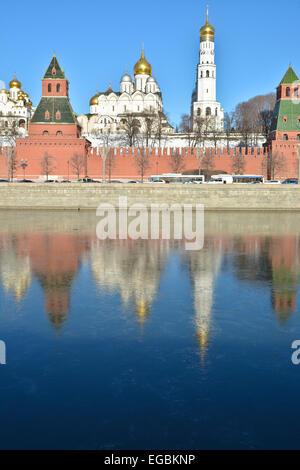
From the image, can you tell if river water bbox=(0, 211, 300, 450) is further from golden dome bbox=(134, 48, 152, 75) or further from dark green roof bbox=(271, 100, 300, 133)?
golden dome bbox=(134, 48, 152, 75)

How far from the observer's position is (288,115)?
3875 cm

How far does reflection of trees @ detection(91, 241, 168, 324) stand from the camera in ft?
26.2

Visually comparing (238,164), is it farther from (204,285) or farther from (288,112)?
(204,285)

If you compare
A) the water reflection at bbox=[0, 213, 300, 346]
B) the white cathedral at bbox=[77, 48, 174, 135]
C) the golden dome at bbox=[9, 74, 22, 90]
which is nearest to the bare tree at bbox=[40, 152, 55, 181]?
the water reflection at bbox=[0, 213, 300, 346]

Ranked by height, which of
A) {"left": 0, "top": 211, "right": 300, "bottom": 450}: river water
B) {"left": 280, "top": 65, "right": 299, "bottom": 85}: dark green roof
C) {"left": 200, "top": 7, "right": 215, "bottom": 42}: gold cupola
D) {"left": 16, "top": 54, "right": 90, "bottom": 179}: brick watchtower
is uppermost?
{"left": 200, "top": 7, "right": 215, "bottom": 42}: gold cupola

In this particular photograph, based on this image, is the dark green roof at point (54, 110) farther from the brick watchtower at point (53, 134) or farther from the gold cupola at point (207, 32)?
the gold cupola at point (207, 32)

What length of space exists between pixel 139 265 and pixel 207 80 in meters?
56.8

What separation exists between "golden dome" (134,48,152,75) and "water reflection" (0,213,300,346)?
47249 millimetres

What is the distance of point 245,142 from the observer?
4881 cm

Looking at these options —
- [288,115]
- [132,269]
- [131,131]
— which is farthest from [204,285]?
[131,131]

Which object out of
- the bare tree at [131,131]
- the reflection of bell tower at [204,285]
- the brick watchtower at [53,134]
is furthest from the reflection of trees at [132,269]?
the bare tree at [131,131]

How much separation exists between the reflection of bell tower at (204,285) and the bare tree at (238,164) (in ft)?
83.3
